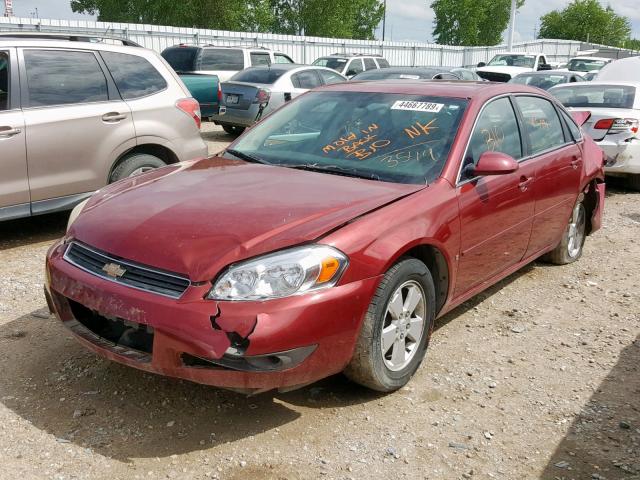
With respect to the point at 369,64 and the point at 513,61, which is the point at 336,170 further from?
the point at 513,61

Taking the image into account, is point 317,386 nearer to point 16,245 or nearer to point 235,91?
point 16,245

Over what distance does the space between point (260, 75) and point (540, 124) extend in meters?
8.90

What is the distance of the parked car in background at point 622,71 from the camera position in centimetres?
1478

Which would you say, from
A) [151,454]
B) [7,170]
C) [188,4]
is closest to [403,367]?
[151,454]

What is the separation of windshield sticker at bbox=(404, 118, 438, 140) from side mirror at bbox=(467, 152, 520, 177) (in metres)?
0.39

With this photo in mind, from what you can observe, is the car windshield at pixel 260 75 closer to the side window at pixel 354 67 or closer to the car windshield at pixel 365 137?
the side window at pixel 354 67

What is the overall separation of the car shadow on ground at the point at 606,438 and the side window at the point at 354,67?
16.1m

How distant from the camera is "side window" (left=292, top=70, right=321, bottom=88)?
13070 mm

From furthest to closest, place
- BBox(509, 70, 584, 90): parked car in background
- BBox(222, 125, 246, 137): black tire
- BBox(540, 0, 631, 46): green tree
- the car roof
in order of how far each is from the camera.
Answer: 1. BBox(540, 0, 631, 46): green tree
2. BBox(509, 70, 584, 90): parked car in background
3. BBox(222, 125, 246, 137): black tire
4. the car roof

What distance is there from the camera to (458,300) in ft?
13.3

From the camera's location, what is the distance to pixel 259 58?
17516 mm

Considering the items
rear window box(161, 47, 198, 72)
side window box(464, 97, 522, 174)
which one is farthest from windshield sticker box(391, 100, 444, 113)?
rear window box(161, 47, 198, 72)

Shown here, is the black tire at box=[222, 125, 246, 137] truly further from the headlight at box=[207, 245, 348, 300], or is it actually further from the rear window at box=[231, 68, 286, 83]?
A: the headlight at box=[207, 245, 348, 300]

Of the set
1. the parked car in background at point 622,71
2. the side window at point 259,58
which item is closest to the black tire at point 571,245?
the parked car in background at point 622,71
